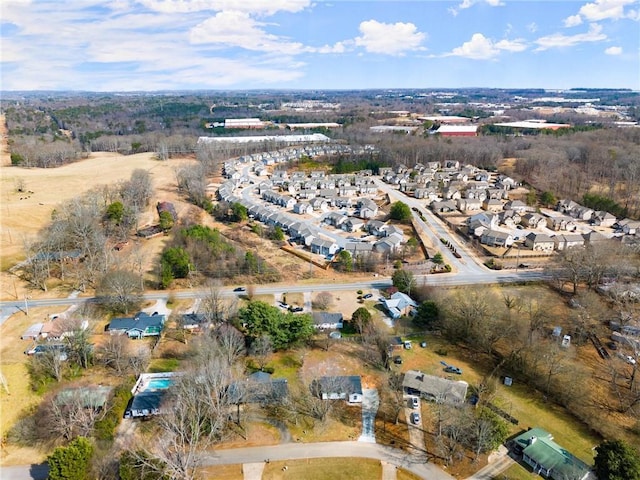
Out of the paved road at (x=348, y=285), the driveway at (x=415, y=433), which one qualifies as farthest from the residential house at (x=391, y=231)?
the driveway at (x=415, y=433)

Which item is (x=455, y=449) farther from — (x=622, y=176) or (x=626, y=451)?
(x=622, y=176)

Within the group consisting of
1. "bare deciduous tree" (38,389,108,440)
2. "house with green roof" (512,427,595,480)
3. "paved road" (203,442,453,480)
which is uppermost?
"bare deciduous tree" (38,389,108,440)

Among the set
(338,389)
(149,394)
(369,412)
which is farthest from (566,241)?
(149,394)

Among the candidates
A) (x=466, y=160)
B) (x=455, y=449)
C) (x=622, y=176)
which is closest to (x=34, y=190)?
(x=455, y=449)

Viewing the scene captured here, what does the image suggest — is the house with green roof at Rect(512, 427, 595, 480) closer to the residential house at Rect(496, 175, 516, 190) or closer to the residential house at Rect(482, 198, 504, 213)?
the residential house at Rect(482, 198, 504, 213)

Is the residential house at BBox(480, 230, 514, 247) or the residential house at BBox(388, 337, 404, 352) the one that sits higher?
the residential house at BBox(480, 230, 514, 247)

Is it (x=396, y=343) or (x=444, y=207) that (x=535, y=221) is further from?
(x=396, y=343)

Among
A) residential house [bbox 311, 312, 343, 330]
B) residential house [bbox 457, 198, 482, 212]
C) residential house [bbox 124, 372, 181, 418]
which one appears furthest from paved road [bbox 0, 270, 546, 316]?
residential house [bbox 457, 198, 482, 212]

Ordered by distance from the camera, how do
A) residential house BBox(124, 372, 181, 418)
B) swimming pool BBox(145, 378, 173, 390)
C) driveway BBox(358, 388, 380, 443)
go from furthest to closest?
swimming pool BBox(145, 378, 173, 390) < residential house BBox(124, 372, 181, 418) < driveway BBox(358, 388, 380, 443)
